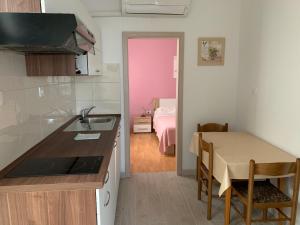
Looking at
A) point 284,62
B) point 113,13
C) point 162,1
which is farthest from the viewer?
point 113,13

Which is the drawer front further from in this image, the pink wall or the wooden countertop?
the wooden countertop

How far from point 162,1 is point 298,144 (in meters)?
2.07

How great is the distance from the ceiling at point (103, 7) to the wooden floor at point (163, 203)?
7.42 ft

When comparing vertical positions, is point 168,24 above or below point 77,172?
above

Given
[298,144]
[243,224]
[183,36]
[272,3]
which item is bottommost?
[243,224]

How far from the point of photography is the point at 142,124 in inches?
239

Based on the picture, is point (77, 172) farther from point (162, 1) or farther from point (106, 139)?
point (162, 1)

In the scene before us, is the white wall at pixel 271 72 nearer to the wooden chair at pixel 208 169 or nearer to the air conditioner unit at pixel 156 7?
the wooden chair at pixel 208 169

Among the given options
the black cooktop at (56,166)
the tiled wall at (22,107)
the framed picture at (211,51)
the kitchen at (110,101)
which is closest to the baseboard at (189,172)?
the kitchen at (110,101)

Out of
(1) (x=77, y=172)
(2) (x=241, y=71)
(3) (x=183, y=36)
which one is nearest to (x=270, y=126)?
(2) (x=241, y=71)

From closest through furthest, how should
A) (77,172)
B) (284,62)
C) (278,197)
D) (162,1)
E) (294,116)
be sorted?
(77,172) → (278,197) → (294,116) → (284,62) → (162,1)

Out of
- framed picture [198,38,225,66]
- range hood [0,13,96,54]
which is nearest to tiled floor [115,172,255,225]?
framed picture [198,38,225,66]

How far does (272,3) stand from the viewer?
253cm

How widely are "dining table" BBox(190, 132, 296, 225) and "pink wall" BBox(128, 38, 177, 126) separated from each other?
11.8 feet
